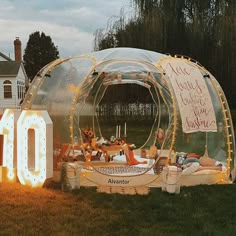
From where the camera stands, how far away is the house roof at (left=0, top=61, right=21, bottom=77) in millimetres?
36281

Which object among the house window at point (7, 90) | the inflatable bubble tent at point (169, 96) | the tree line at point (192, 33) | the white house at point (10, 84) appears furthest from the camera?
the house window at point (7, 90)

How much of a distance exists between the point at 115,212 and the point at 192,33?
39.8 feet

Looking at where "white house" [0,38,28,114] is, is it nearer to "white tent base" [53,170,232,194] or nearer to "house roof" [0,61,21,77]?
"house roof" [0,61,21,77]

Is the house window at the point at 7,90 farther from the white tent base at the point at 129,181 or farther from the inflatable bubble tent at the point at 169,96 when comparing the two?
the white tent base at the point at 129,181

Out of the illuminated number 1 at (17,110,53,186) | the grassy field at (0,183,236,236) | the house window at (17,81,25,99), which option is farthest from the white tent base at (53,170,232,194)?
the house window at (17,81,25,99)

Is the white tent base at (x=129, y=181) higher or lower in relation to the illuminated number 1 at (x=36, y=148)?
lower

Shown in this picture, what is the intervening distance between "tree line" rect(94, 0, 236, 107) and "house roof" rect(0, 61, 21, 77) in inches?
833

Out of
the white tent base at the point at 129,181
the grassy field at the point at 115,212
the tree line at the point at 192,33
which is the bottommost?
the grassy field at the point at 115,212

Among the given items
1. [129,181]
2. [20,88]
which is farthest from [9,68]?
[129,181]

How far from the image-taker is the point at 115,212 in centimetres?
558

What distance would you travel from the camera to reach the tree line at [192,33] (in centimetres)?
1620

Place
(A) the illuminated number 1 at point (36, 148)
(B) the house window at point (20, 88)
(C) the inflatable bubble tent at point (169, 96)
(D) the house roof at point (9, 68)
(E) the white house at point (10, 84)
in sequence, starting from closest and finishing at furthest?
(A) the illuminated number 1 at point (36, 148) < (C) the inflatable bubble tent at point (169, 96) < (E) the white house at point (10, 84) < (D) the house roof at point (9, 68) < (B) the house window at point (20, 88)

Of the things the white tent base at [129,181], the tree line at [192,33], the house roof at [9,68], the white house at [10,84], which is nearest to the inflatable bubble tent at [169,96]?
the white tent base at [129,181]

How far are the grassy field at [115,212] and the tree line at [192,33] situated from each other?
33.6 feet
